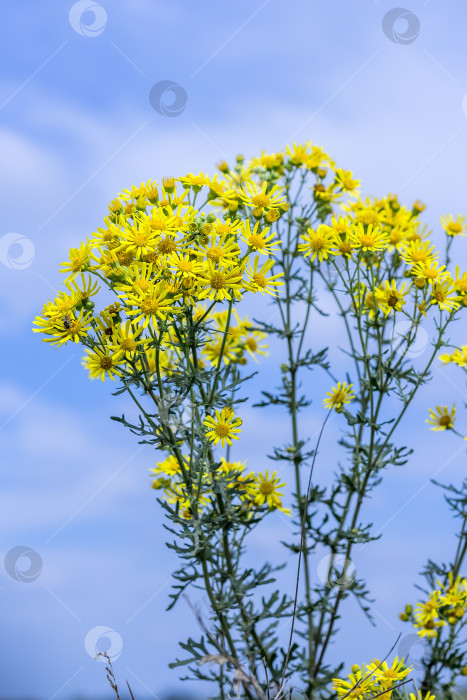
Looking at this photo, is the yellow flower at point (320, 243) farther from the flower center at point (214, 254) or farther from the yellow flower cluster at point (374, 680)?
the yellow flower cluster at point (374, 680)

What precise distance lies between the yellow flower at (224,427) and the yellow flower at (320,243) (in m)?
1.06

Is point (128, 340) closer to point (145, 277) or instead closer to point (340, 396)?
point (145, 277)

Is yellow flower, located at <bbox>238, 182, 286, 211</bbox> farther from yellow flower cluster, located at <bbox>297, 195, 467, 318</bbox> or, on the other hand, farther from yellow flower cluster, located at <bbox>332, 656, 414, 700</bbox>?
yellow flower cluster, located at <bbox>332, 656, 414, 700</bbox>

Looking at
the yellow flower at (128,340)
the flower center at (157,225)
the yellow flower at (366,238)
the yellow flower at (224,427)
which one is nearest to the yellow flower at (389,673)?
the yellow flower at (224,427)

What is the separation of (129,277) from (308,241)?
126cm

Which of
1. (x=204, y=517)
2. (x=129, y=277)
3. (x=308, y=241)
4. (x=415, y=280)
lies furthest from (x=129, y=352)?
(x=415, y=280)

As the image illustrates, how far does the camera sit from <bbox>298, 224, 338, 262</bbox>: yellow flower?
385 cm

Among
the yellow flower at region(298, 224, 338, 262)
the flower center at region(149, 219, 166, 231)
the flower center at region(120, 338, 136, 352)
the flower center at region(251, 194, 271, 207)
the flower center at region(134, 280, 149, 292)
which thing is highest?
the yellow flower at region(298, 224, 338, 262)

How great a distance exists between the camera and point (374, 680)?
2.86 meters

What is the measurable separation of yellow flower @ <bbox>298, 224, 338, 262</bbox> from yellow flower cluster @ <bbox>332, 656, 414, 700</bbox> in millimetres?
1913

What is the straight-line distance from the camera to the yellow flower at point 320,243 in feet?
12.6

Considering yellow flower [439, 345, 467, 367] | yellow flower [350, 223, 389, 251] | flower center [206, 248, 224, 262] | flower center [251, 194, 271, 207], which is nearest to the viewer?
flower center [206, 248, 224, 262]

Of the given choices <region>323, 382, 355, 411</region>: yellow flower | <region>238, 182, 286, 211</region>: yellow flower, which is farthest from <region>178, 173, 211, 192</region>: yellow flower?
<region>323, 382, 355, 411</region>: yellow flower

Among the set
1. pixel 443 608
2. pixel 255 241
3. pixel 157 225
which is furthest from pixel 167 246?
pixel 443 608
